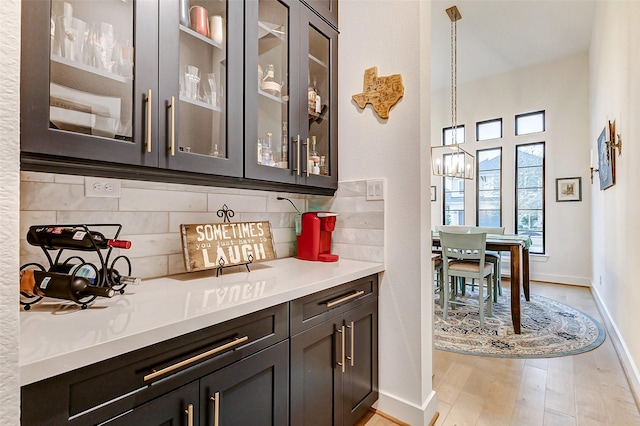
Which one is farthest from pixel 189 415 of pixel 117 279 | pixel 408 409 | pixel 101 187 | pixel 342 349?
pixel 408 409

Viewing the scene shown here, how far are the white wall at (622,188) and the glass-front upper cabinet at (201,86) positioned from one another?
96.0 inches

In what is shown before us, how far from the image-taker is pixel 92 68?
0.98m

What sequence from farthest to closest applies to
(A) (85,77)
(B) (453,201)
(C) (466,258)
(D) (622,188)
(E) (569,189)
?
(B) (453,201) → (E) (569,189) → (C) (466,258) → (D) (622,188) → (A) (85,77)

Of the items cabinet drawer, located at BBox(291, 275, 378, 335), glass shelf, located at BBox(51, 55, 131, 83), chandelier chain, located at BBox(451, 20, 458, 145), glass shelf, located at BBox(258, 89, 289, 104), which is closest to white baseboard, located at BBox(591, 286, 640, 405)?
cabinet drawer, located at BBox(291, 275, 378, 335)

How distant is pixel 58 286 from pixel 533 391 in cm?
258

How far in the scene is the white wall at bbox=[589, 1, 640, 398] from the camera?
1.98 m

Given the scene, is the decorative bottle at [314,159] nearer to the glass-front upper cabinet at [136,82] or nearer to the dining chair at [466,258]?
the glass-front upper cabinet at [136,82]

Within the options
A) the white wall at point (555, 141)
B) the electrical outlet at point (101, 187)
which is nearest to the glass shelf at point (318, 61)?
the electrical outlet at point (101, 187)

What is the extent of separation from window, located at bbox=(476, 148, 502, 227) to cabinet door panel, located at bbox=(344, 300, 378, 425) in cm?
470

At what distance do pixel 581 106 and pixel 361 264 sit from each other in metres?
5.21

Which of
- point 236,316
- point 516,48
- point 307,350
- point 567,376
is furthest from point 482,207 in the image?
point 236,316

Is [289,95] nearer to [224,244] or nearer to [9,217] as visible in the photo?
[224,244]

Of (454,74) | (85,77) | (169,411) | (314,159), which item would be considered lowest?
(169,411)

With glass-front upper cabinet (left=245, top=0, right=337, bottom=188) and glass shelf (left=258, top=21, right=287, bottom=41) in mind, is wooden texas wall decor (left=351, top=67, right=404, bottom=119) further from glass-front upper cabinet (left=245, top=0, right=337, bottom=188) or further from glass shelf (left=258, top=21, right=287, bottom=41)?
glass shelf (left=258, top=21, right=287, bottom=41)
